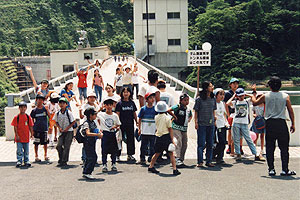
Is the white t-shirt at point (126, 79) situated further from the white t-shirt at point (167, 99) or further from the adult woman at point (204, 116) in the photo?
the adult woman at point (204, 116)

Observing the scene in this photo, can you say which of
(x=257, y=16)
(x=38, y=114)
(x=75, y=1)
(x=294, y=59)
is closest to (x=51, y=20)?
(x=75, y=1)

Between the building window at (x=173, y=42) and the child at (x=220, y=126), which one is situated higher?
the building window at (x=173, y=42)

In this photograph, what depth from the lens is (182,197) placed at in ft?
22.3

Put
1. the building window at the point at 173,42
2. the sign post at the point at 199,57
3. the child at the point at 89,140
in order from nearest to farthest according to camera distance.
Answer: the child at the point at 89,140 < the sign post at the point at 199,57 < the building window at the point at 173,42

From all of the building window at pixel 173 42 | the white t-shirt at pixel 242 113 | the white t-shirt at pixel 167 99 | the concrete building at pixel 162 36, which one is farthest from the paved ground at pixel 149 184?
the building window at pixel 173 42

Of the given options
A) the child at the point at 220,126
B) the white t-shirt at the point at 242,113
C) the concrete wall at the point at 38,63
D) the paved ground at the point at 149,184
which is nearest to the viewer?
the paved ground at the point at 149,184

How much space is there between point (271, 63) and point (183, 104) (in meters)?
60.2

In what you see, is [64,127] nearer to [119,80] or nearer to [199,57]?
[199,57]

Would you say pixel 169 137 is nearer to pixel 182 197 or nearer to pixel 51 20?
pixel 182 197

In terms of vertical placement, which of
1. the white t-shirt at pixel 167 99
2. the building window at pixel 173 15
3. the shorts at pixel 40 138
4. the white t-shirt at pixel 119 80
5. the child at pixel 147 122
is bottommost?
the shorts at pixel 40 138

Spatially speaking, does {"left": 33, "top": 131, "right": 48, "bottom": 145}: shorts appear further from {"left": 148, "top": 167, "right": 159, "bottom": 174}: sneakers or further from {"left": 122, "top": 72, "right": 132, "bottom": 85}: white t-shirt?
{"left": 122, "top": 72, "right": 132, "bottom": 85}: white t-shirt

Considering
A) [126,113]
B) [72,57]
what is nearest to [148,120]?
[126,113]

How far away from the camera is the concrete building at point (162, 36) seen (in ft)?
196

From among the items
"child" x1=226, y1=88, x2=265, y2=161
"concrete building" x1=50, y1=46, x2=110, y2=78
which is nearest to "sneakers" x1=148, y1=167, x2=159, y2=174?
"child" x1=226, y1=88, x2=265, y2=161
